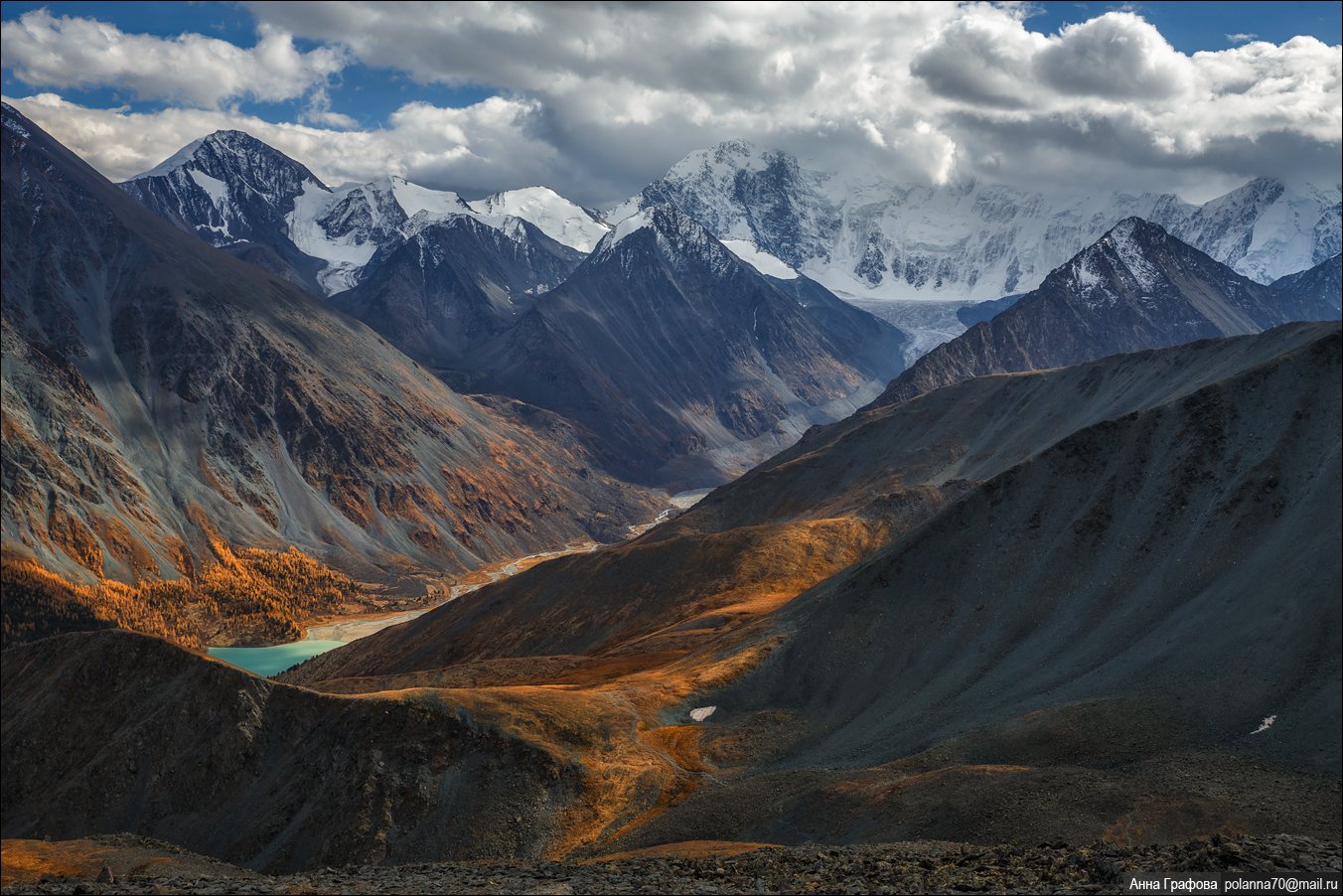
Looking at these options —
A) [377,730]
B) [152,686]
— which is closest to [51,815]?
[152,686]

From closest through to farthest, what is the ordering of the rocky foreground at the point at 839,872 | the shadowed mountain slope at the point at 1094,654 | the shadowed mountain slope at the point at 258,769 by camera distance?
the rocky foreground at the point at 839,872, the shadowed mountain slope at the point at 1094,654, the shadowed mountain slope at the point at 258,769

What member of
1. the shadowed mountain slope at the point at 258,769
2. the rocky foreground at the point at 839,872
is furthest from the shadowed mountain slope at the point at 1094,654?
the rocky foreground at the point at 839,872

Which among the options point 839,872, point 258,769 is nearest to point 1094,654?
point 839,872

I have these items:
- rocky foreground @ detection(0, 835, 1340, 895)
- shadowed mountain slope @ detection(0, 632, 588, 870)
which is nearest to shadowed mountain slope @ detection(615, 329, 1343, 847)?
shadowed mountain slope @ detection(0, 632, 588, 870)

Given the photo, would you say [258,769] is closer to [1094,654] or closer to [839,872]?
[839,872]

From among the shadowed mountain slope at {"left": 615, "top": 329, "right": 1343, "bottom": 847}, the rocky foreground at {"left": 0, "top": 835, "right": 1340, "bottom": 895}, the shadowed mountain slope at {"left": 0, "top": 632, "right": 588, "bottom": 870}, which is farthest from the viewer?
the shadowed mountain slope at {"left": 0, "top": 632, "right": 588, "bottom": 870}

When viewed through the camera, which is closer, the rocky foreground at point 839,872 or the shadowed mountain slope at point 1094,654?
the rocky foreground at point 839,872

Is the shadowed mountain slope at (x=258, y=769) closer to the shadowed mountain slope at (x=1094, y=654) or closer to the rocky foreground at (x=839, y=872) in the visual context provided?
the shadowed mountain slope at (x=1094, y=654)

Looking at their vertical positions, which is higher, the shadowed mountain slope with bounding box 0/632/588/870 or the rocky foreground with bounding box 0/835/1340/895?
the rocky foreground with bounding box 0/835/1340/895

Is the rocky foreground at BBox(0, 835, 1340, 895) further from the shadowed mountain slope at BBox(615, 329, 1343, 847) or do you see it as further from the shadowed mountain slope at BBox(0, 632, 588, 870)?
the shadowed mountain slope at BBox(0, 632, 588, 870)
